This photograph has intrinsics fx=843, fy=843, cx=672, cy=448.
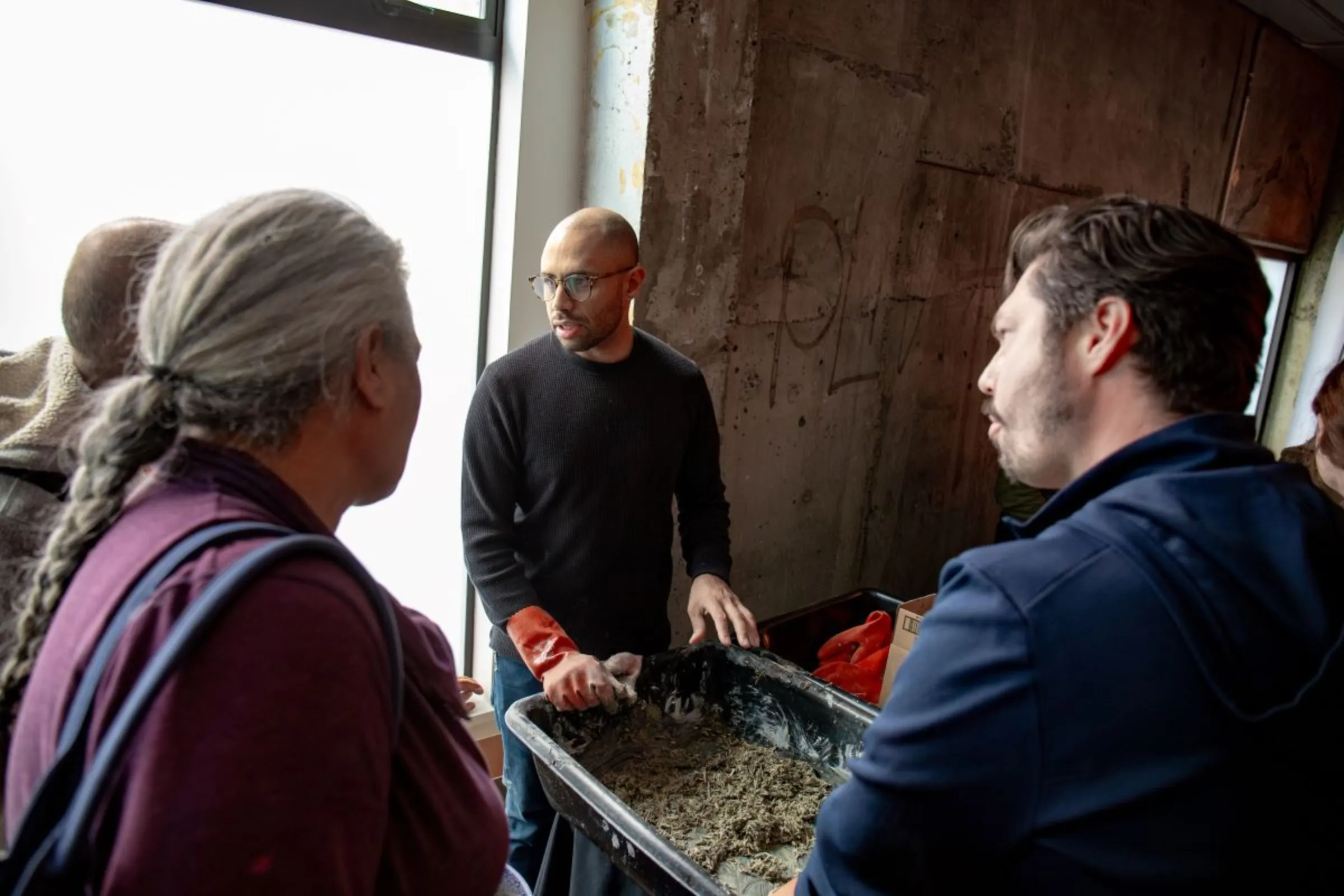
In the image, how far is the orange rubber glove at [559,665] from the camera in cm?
169

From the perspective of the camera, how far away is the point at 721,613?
2.02 m

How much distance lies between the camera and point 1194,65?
15.0ft

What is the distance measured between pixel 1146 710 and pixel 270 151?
2064 millimetres

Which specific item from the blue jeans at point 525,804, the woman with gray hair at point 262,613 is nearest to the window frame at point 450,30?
the blue jeans at point 525,804

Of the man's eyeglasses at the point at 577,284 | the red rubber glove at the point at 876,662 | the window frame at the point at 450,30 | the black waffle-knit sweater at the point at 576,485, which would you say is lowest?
→ the red rubber glove at the point at 876,662

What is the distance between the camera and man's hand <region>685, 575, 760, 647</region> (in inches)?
78.1

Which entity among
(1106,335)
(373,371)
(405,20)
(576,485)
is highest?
(405,20)

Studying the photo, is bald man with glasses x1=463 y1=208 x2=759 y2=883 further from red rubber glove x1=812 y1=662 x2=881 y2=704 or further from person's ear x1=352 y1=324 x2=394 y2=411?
person's ear x1=352 y1=324 x2=394 y2=411

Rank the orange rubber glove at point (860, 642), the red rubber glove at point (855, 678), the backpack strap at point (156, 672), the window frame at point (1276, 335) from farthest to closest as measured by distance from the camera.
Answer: the window frame at point (1276, 335)
the orange rubber glove at point (860, 642)
the red rubber glove at point (855, 678)
the backpack strap at point (156, 672)

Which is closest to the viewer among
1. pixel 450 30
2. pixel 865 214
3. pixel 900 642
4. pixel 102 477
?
pixel 102 477

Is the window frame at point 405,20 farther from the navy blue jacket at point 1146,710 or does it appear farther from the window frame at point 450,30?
the navy blue jacket at point 1146,710

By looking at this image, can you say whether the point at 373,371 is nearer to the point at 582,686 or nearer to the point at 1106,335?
the point at 1106,335

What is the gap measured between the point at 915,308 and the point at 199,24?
259 centimetres

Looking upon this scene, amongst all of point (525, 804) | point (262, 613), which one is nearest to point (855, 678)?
point (525, 804)
